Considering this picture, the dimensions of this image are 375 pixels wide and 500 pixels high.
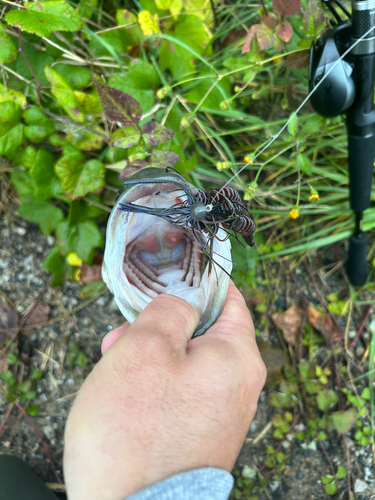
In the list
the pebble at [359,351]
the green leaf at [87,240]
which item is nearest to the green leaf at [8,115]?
the green leaf at [87,240]

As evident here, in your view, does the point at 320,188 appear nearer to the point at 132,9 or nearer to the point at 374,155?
the point at 374,155

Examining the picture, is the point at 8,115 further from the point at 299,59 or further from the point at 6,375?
the point at 6,375

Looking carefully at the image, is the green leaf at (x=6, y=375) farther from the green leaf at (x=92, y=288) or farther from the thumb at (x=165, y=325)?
the thumb at (x=165, y=325)

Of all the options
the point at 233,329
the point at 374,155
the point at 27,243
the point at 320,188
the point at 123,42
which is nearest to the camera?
the point at 233,329

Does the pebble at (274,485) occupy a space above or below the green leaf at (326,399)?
below

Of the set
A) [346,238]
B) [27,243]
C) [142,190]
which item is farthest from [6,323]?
[346,238]
